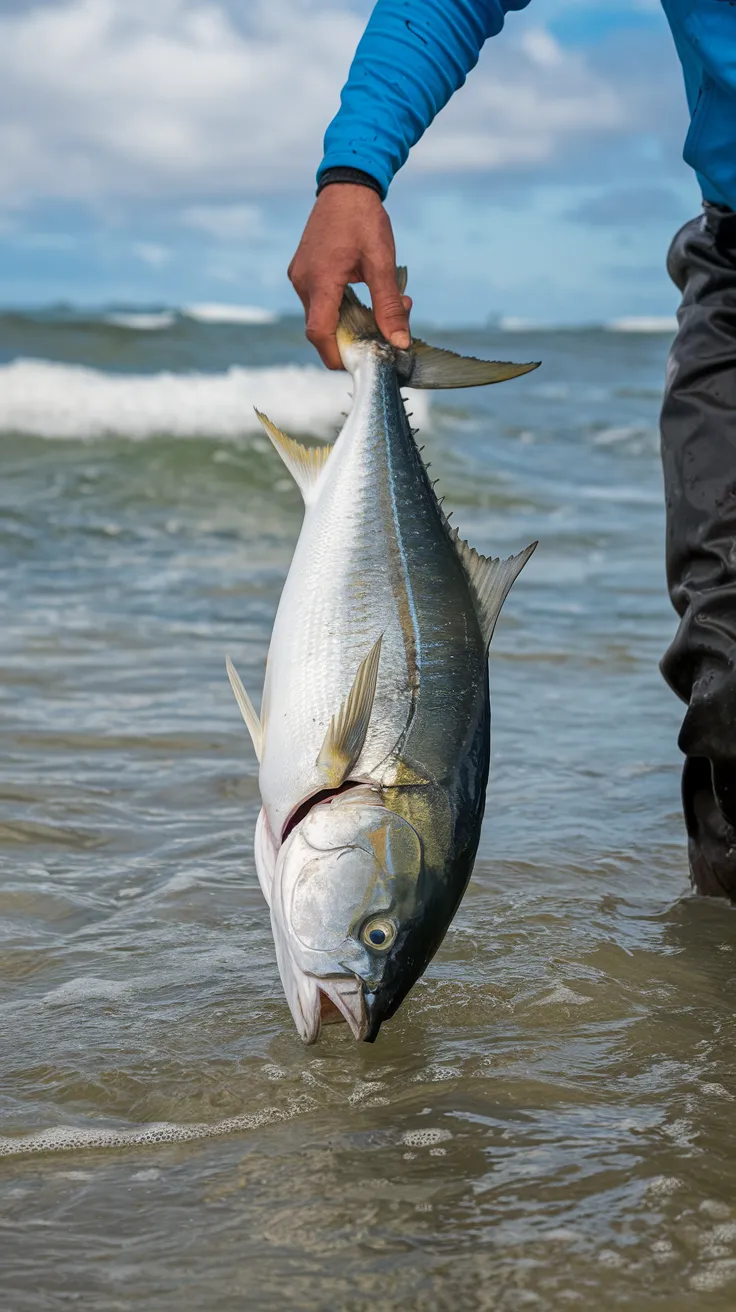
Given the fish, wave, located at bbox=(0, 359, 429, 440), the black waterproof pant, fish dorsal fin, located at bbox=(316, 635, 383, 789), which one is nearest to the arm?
the fish

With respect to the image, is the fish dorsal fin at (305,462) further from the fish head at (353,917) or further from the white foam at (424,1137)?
the white foam at (424,1137)

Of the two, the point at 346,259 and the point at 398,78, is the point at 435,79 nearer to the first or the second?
the point at 398,78

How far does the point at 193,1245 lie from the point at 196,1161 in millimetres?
246

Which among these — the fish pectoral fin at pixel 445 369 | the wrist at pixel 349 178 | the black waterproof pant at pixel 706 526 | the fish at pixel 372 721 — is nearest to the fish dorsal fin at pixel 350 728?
the fish at pixel 372 721

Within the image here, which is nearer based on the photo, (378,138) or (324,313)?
(324,313)

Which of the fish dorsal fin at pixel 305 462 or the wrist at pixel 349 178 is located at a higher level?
the wrist at pixel 349 178

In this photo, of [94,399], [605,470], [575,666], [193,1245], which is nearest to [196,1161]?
[193,1245]

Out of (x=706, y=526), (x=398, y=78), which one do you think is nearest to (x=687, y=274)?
(x=706, y=526)

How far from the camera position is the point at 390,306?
2.96m

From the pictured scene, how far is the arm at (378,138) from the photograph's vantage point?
2.93 meters

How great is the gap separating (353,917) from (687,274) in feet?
6.15

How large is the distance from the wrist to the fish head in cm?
132

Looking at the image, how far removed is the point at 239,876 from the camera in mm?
3611

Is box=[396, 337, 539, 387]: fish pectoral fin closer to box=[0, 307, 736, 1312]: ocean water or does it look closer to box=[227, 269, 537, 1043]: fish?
box=[227, 269, 537, 1043]: fish
